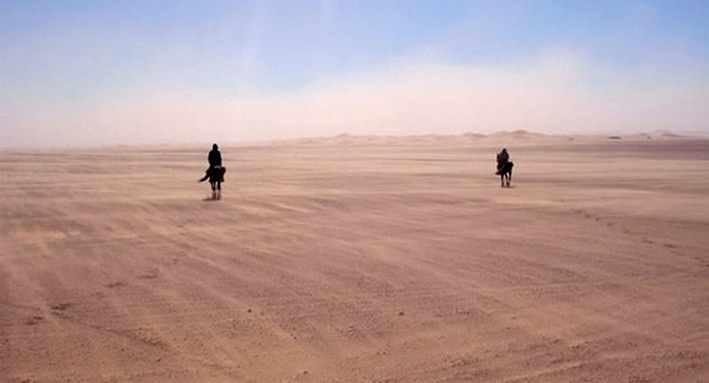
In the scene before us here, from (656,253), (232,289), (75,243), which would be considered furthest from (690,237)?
(75,243)

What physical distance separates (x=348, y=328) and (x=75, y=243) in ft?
23.4

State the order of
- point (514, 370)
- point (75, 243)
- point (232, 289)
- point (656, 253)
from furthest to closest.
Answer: point (75, 243) → point (656, 253) → point (232, 289) → point (514, 370)

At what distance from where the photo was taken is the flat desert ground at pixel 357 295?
601 centimetres

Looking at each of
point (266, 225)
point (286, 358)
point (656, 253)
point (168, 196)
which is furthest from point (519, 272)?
point (168, 196)

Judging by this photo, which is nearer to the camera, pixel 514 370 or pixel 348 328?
pixel 514 370

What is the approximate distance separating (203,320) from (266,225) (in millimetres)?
6800

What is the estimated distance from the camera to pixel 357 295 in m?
8.23

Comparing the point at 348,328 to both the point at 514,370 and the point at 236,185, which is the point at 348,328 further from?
the point at 236,185

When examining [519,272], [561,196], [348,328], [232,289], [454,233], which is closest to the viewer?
[348,328]

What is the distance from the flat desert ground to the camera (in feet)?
19.7

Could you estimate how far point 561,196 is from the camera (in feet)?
65.5

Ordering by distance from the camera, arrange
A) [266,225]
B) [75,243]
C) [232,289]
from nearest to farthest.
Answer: [232,289], [75,243], [266,225]

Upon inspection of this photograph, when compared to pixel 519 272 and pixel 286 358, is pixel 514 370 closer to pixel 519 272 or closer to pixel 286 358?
pixel 286 358

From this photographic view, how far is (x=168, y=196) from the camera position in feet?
67.3
